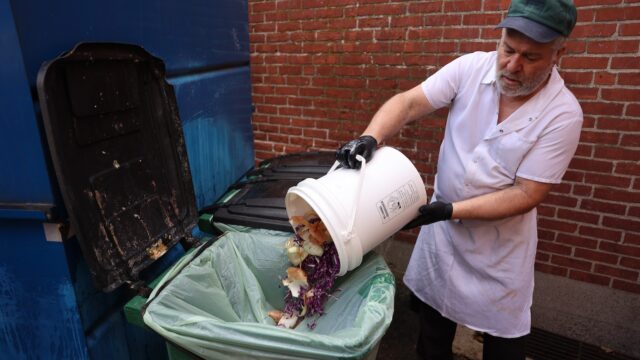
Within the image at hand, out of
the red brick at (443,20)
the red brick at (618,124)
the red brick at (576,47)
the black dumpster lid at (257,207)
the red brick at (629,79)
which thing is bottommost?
the black dumpster lid at (257,207)

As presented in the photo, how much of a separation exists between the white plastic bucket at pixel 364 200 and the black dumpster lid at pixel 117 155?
1.83 ft

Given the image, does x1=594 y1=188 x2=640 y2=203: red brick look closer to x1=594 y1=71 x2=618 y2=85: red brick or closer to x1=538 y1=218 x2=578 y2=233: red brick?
x1=538 y1=218 x2=578 y2=233: red brick

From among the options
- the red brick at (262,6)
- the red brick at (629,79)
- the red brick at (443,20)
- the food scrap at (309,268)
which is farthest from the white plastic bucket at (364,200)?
the red brick at (262,6)

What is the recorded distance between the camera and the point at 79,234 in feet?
3.87

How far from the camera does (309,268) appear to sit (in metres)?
1.59

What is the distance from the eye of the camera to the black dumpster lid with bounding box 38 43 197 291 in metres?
1.18

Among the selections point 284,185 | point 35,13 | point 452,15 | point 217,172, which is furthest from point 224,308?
point 452,15

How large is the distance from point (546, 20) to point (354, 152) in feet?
2.57

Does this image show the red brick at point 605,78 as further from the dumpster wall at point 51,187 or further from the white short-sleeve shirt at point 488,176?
the dumpster wall at point 51,187

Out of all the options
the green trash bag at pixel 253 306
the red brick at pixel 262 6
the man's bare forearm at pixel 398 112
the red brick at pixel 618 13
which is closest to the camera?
the green trash bag at pixel 253 306

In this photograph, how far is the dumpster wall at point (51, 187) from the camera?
3.70 ft

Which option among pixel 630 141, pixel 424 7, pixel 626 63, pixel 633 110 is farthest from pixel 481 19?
pixel 630 141

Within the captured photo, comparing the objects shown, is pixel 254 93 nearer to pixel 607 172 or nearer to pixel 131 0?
pixel 131 0

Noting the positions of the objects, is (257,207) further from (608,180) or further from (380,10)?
(608,180)
